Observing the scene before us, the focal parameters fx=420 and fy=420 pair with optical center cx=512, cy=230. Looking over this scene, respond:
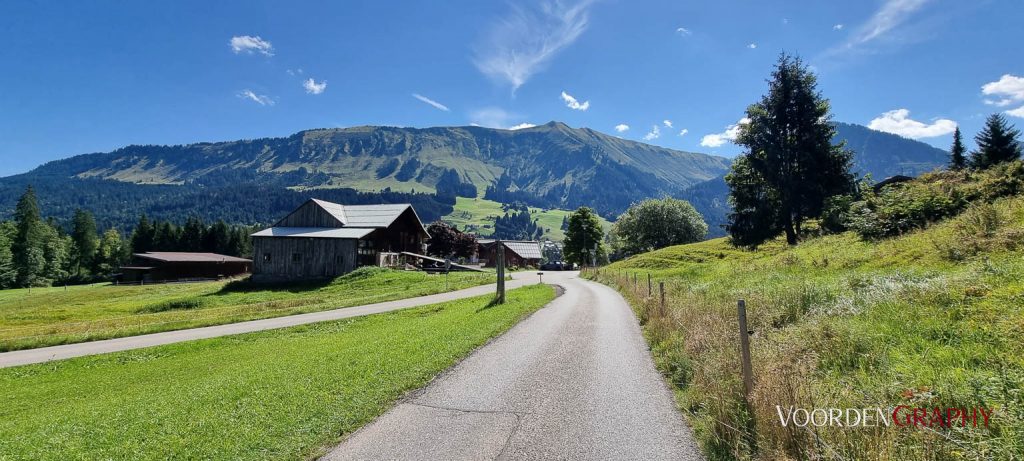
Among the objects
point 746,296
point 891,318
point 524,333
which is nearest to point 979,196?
point 746,296

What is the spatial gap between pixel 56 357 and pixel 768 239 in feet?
155

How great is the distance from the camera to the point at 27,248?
253 feet

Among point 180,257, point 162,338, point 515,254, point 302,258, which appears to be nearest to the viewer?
point 162,338

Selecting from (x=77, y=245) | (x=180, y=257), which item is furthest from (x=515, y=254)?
(x=77, y=245)

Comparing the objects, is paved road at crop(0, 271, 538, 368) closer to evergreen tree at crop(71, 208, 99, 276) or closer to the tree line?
the tree line

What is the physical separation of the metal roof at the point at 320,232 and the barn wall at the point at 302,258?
582 mm

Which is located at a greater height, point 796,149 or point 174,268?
point 796,149

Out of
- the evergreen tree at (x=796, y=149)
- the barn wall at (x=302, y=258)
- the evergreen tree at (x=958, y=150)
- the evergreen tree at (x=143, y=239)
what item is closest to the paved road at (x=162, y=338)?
the barn wall at (x=302, y=258)

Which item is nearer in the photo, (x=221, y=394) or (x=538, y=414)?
(x=538, y=414)

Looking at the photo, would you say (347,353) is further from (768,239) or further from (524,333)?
(768,239)

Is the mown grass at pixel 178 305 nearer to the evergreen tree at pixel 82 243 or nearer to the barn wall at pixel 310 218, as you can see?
the barn wall at pixel 310 218

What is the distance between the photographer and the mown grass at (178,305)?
2153 centimetres

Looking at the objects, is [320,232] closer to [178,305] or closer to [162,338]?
[178,305]

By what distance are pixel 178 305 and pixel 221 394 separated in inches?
1386
